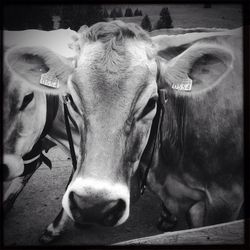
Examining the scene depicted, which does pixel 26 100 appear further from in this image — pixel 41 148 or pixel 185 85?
pixel 185 85

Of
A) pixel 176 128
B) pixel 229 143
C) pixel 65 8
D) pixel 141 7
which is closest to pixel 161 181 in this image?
pixel 176 128

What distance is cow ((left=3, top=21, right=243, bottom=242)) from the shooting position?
8.02 ft

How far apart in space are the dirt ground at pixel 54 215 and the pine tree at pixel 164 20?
144cm

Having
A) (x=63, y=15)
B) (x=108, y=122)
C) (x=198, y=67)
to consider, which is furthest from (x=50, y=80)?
(x=198, y=67)

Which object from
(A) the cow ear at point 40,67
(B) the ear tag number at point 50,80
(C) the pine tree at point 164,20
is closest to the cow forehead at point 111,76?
(A) the cow ear at point 40,67

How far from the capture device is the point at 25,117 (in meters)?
3.11

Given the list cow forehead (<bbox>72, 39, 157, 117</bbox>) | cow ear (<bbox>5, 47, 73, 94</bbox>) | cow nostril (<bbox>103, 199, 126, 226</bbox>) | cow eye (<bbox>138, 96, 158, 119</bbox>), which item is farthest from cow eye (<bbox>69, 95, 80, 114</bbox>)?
cow nostril (<bbox>103, 199, 126, 226</bbox>)

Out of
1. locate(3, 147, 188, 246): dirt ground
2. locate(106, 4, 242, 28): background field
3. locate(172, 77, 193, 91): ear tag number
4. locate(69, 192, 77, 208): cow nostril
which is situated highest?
locate(106, 4, 242, 28): background field

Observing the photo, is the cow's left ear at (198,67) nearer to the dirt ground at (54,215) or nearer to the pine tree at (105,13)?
the pine tree at (105,13)

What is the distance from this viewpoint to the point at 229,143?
3.14 meters

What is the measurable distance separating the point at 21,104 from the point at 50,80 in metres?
0.39

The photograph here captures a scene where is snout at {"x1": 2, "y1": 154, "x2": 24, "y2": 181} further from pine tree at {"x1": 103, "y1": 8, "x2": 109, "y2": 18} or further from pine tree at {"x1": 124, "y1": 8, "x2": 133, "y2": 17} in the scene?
pine tree at {"x1": 124, "y1": 8, "x2": 133, "y2": 17}

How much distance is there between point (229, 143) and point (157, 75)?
0.97m

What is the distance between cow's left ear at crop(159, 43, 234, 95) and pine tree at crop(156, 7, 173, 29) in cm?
43
